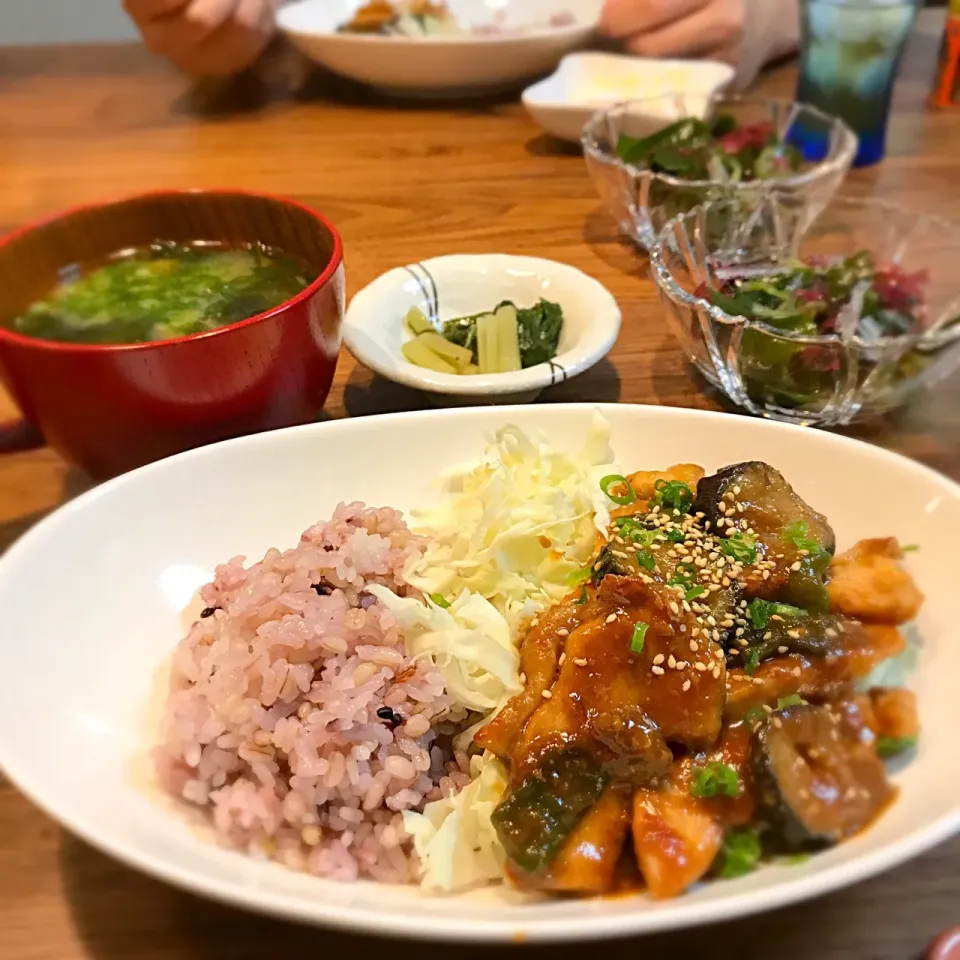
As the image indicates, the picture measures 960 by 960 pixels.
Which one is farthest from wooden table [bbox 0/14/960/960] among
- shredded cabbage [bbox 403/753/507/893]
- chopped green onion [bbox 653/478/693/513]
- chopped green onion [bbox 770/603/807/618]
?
chopped green onion [bbox 653/478/693/513]

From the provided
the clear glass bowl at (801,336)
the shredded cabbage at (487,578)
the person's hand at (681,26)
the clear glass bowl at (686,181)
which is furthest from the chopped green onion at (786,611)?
the person's hand at (681,26)

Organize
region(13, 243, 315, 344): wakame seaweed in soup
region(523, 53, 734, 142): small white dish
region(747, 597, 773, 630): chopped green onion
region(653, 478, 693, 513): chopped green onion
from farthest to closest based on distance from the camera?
region(523, 53, 734, 142): small white dish → region(13, 243, 315, 344): wakame seaweed in soup → region(653, 478, 693, 513): chopped green onion → region(747, 597, 773, 630): chopped green onion

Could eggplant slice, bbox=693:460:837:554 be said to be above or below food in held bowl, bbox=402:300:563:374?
above

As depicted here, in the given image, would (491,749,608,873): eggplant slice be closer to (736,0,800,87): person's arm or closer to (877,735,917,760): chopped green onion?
(877,735,917,760): chopped green onion

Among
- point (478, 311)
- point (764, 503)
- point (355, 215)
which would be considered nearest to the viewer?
point (764, 503)

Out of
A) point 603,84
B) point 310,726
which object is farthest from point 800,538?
point 603,84

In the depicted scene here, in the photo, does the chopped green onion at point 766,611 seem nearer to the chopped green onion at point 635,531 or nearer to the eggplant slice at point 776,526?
the eggplant slice at point 776,526

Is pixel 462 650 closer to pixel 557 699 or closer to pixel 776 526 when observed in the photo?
pixel 557 699
